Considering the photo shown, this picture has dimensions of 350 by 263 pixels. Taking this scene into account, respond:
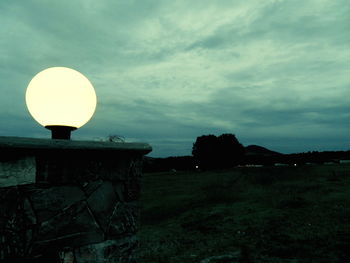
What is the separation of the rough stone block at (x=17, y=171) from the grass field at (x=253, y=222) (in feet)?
14.4

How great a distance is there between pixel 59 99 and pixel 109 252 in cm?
158

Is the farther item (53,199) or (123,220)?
(123,220)

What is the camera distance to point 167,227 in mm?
8711

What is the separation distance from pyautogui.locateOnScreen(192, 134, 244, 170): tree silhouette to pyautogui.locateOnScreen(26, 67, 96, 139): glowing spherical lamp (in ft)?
88.5

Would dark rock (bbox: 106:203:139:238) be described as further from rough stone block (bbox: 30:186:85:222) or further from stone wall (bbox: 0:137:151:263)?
Result: rough stone block (bbox: 30:186:85:222)

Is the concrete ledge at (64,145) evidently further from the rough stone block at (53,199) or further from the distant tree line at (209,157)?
the distant tree line at (209,157)

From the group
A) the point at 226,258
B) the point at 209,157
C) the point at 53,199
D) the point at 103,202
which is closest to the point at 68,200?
the point at 53,199

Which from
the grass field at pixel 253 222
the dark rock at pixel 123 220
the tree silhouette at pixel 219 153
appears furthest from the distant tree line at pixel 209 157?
A: the dark rock at pixel 123 220

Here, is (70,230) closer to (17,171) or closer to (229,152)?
(17,171)

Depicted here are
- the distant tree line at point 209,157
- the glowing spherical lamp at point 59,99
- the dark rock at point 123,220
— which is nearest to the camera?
the glowing spherical lamp at point 59,99

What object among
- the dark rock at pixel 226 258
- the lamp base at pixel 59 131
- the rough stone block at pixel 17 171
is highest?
the lamp base at pixel 59 131

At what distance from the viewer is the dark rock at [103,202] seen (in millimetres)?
2869

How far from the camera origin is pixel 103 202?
2936 millimetres

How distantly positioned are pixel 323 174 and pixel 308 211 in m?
7.75
